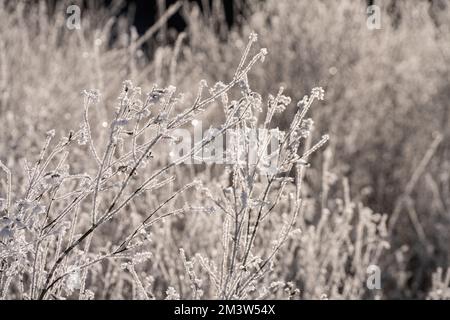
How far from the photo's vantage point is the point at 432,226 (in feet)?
13.6

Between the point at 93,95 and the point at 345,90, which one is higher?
the point at 345,90

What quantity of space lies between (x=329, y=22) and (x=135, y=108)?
3720 mm

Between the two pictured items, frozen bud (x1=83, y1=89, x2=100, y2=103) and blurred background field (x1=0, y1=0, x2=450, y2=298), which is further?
blurred background field (x1=0, y1=0, x2=450, y2=298)

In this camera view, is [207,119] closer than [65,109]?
No

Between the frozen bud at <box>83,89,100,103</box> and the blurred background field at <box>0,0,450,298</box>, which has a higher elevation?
the blurred background field at <box>0,0,450,298</box>

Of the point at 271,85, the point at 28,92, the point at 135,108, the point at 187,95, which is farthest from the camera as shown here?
the point at 271,85

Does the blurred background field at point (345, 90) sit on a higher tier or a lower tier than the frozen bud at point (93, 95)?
higher

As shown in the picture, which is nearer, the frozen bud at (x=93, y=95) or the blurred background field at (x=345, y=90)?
the frozen bud at (x=93, y=95)

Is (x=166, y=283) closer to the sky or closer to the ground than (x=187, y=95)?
closer to the ground

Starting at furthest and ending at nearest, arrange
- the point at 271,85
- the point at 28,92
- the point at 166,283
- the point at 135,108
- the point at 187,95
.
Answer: the point at 271,85, the point at 187,95, the point at 28,92, the point at 166,283, the point at 135,108

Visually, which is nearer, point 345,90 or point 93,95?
point 93,95

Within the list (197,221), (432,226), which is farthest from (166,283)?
(432,226)

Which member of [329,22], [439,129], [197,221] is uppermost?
[329,22]

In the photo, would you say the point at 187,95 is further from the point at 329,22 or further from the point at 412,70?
the point at 412,70
